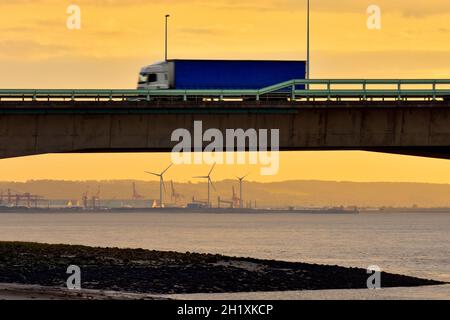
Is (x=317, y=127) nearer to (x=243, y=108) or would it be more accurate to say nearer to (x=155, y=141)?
(x=243, y=108)

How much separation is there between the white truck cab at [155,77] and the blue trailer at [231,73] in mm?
899

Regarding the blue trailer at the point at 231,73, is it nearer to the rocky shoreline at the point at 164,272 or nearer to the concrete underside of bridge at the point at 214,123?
the concrete underside of bridge at the point at 214,123

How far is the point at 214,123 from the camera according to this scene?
7425 centimetres

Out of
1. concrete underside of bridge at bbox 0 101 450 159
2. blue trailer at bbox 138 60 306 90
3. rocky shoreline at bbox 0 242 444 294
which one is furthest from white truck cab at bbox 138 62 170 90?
rocky shoreline at bbox 0 242 444 294

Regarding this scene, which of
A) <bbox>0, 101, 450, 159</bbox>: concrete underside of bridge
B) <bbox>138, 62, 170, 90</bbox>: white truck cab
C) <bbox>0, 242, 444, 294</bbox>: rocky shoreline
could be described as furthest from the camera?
<bbox>138, 62, 170, 90</bbox>: white truck cab

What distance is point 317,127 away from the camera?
74938mm

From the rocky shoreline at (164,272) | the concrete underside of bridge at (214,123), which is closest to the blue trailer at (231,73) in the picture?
the concrete underside of bridge at (214,123)

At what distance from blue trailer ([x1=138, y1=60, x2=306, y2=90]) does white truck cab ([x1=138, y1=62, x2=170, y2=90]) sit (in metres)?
0.90

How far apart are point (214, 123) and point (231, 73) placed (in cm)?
1173

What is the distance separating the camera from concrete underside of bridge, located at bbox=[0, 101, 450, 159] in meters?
74.1

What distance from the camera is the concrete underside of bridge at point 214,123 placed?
74.1m

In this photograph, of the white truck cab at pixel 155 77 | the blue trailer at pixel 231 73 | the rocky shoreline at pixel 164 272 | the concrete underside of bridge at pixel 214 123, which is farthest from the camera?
the white truck cab at pixel 155 77

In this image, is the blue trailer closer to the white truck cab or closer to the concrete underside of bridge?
the white truck cab
